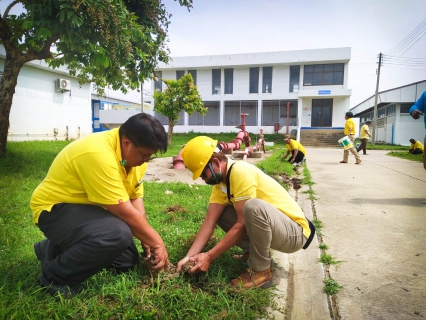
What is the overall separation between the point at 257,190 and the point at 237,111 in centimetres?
2834

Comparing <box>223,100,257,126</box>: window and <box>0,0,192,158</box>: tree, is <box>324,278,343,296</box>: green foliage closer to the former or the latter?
<box>0,0,192,158</box>: tree

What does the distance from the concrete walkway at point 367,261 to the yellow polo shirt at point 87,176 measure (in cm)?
138

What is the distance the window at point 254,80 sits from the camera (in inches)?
1113

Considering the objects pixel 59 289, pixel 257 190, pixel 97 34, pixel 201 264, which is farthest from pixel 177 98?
pixel 59 289

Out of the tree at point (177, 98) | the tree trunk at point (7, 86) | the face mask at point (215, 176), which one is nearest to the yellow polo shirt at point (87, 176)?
the face mask at point (215, 176)

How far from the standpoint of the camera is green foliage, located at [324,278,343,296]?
6.95 feet

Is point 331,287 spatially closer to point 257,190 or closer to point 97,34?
point 257,190

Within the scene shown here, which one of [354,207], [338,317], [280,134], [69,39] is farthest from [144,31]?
[280,134]

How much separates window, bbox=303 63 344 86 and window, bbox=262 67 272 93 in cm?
305

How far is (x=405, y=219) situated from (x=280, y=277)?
7.49 feet

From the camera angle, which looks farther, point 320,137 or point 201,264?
point 320,137

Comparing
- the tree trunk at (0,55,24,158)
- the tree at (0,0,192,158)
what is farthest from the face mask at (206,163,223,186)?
the tree trunk at (0,55,24,158)

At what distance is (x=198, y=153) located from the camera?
2270 mm

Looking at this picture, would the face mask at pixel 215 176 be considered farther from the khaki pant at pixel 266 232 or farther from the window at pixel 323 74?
the window at pixel 323 74
